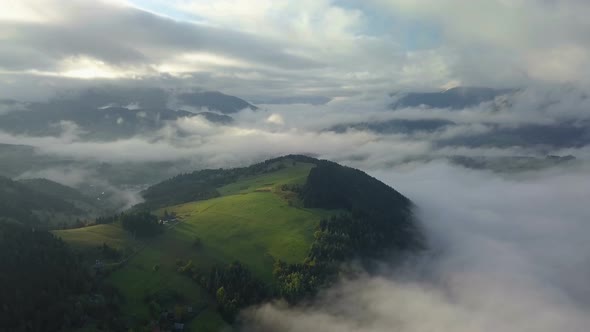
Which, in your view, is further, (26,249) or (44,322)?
(26,249)

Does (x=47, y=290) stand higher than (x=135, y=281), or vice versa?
(x=47, y=290)

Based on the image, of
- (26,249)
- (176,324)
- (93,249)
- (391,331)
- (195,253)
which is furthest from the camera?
(195,253)

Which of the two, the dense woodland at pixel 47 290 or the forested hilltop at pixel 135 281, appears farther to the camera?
the forested hilltop at pixel 135 281

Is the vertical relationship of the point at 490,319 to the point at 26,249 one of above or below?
below

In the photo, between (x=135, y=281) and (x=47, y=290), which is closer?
(x=47, y=290)

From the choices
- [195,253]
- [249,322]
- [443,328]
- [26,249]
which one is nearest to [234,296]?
[249,322]

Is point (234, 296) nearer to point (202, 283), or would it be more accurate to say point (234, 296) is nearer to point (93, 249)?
point (202, 283)

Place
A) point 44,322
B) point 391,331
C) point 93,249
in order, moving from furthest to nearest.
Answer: point 93,249 → point 391,331 → point 44,322

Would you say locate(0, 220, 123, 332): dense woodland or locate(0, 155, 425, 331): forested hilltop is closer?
locate(0, 220, 123, 332): dense woodland
